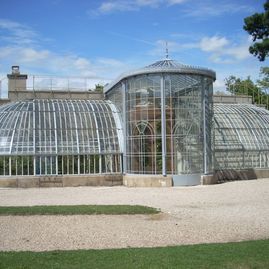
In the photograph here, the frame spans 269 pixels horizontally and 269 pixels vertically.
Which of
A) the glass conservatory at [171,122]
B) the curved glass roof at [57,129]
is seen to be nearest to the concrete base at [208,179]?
the glass conservatory at [171,122]

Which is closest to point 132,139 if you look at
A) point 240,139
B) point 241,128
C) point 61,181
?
point 61,181

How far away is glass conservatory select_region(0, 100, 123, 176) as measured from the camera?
101ft

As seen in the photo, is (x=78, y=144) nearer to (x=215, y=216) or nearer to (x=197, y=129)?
(x=197, y=129)

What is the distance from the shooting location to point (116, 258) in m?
11.0

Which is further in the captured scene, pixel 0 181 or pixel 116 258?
pixel 0 181

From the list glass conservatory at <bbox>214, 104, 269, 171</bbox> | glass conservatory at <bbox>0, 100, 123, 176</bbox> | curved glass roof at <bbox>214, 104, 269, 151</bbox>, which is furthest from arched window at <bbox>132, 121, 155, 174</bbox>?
curved glass roof at <bbox>214, 104, 269, 151</bbox>

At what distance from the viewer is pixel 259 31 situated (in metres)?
17.7

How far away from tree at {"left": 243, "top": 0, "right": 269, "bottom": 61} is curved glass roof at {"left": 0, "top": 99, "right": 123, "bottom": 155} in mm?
16884

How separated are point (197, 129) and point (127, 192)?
24.6 feet

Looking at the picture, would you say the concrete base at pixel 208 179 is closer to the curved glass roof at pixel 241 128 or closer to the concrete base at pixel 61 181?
the curved glass roof at pixel 241 128

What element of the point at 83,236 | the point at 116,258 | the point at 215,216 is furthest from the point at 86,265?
the point at 215,216

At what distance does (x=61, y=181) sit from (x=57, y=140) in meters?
3.12

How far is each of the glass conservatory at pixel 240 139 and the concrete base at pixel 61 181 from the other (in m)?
8.67

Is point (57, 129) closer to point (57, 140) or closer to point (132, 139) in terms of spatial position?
point (57, 140)
